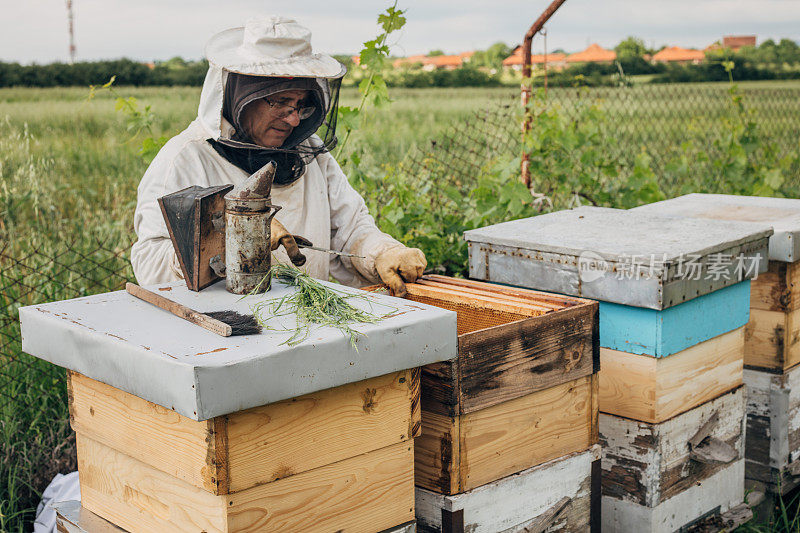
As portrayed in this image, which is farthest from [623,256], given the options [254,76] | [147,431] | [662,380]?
[147,431]

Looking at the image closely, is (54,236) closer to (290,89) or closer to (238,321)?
(290,89)

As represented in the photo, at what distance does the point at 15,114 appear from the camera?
12242 millimetres

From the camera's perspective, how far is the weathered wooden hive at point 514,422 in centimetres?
193

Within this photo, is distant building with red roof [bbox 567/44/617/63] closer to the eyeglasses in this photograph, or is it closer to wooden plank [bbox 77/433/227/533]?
the eyeglasses

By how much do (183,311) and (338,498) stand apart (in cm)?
54

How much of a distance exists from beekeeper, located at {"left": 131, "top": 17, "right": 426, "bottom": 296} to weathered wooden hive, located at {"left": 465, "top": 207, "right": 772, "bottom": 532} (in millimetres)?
Answer: 433

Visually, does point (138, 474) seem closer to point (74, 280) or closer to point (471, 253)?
point (471, 253)

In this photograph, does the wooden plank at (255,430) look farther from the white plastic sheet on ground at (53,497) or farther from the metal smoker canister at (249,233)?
the white plastic sheet on ground at (53,497)

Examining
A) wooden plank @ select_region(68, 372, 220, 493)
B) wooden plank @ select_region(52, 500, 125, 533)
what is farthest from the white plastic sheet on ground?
wooden plank @ select_region(68, 372, 220, 493)

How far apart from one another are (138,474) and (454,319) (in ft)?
2.60

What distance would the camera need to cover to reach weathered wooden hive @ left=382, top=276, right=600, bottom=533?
1934 millimetres

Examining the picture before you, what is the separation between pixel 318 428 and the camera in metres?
1.64

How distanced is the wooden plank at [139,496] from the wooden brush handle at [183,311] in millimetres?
323

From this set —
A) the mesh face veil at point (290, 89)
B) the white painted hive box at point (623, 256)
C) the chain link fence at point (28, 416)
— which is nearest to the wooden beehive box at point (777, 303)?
the white painted hive box at point (623, 256)
